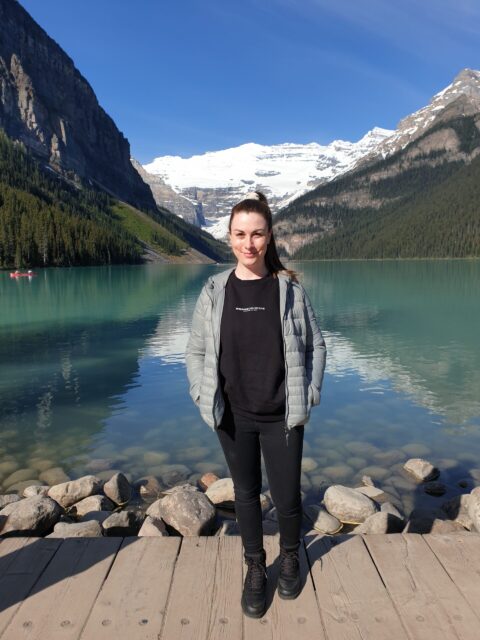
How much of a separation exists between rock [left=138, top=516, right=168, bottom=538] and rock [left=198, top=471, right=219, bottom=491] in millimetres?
3399

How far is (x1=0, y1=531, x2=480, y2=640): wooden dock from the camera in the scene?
4.16 meters

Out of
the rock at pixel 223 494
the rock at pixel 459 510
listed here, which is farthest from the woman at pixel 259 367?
the rock at pixel 459 510

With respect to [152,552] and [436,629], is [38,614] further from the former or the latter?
[436,629]

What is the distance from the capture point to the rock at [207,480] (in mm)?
10922

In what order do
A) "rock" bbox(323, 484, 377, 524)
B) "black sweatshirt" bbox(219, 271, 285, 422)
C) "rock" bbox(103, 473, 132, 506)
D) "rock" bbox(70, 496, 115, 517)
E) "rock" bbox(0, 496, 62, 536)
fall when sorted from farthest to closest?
1. "rock" bbox(103, 473, 132, 506)
2. "rock" bbox(70, 496, 115, 517)
3. "rock" bbox(323, 484, 377, 524)
4. "rock" bbox(0, 496, 62, 536)
5. "black sweatshirt" bbox(219, 271, 285, 422)

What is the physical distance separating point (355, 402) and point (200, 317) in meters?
13.7

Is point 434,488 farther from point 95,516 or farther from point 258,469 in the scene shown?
point 258,469

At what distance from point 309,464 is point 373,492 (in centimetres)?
210

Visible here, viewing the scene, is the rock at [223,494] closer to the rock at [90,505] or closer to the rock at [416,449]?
the rock at [90,505]

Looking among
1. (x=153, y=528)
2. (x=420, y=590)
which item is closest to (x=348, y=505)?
(x=153, y=528)

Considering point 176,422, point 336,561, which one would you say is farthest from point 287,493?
point 176,422

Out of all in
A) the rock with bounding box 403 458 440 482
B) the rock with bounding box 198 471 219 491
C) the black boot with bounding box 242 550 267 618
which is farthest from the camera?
the rock with bounding box 403 458 440 482

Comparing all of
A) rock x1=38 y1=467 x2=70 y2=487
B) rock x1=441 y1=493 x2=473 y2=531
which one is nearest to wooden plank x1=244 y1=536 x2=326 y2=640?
rock x1=441 y1=493 x2=473 y2=531

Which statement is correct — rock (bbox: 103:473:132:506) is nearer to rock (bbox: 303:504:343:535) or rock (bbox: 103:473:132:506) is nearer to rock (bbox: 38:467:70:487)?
rock (bbox: 38:467:70:487)
